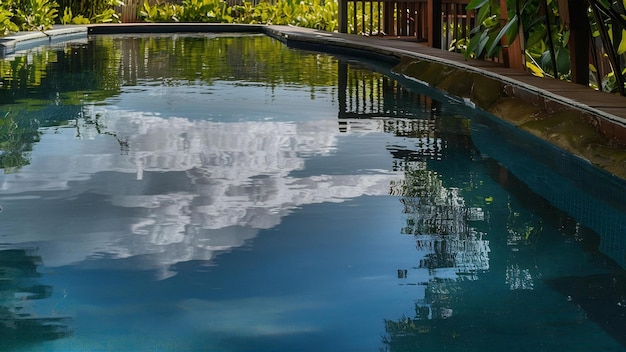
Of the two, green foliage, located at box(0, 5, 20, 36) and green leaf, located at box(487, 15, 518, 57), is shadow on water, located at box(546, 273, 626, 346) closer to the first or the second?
green leaf, located at box(487, 15, 518, 57)

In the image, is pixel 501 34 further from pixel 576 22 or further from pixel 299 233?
pixel 299 233

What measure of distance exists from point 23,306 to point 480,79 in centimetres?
696

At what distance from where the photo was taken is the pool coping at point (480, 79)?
6.95 meters

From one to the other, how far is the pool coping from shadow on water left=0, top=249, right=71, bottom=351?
3.59 metres

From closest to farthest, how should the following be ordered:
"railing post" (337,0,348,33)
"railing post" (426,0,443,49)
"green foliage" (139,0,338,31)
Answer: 1. "railing post" (426,0,443,49)
2. "railing post" (337,0,348,33)
3. "green foliage" (139,0,338,31)

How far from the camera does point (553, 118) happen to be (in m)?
7.87

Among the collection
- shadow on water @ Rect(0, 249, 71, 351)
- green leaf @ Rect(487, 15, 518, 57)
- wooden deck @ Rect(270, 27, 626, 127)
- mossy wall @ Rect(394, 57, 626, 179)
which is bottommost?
shadow on water @ Rect(0, 249, 71, 351)

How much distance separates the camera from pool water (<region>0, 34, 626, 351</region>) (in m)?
3.71

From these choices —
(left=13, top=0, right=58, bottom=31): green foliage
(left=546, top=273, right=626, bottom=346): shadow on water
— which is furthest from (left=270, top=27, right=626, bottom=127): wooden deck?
(left=13, top=0, right=58, bottom=31): green foliage

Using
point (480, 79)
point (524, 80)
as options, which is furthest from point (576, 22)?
point (480, 79)

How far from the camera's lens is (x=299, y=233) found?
16.7 feet

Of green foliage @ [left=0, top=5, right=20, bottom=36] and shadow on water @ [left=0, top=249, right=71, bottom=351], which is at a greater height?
green foliage @ [left=0, top=5, right=20, bottom=36]

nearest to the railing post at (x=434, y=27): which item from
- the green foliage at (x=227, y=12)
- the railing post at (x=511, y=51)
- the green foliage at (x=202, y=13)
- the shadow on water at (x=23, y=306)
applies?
the railing post at (x=511, y=51)

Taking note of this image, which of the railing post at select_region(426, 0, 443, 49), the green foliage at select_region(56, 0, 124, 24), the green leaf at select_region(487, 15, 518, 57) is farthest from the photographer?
the green foliage at select_region(56, 0, 124, 24)
